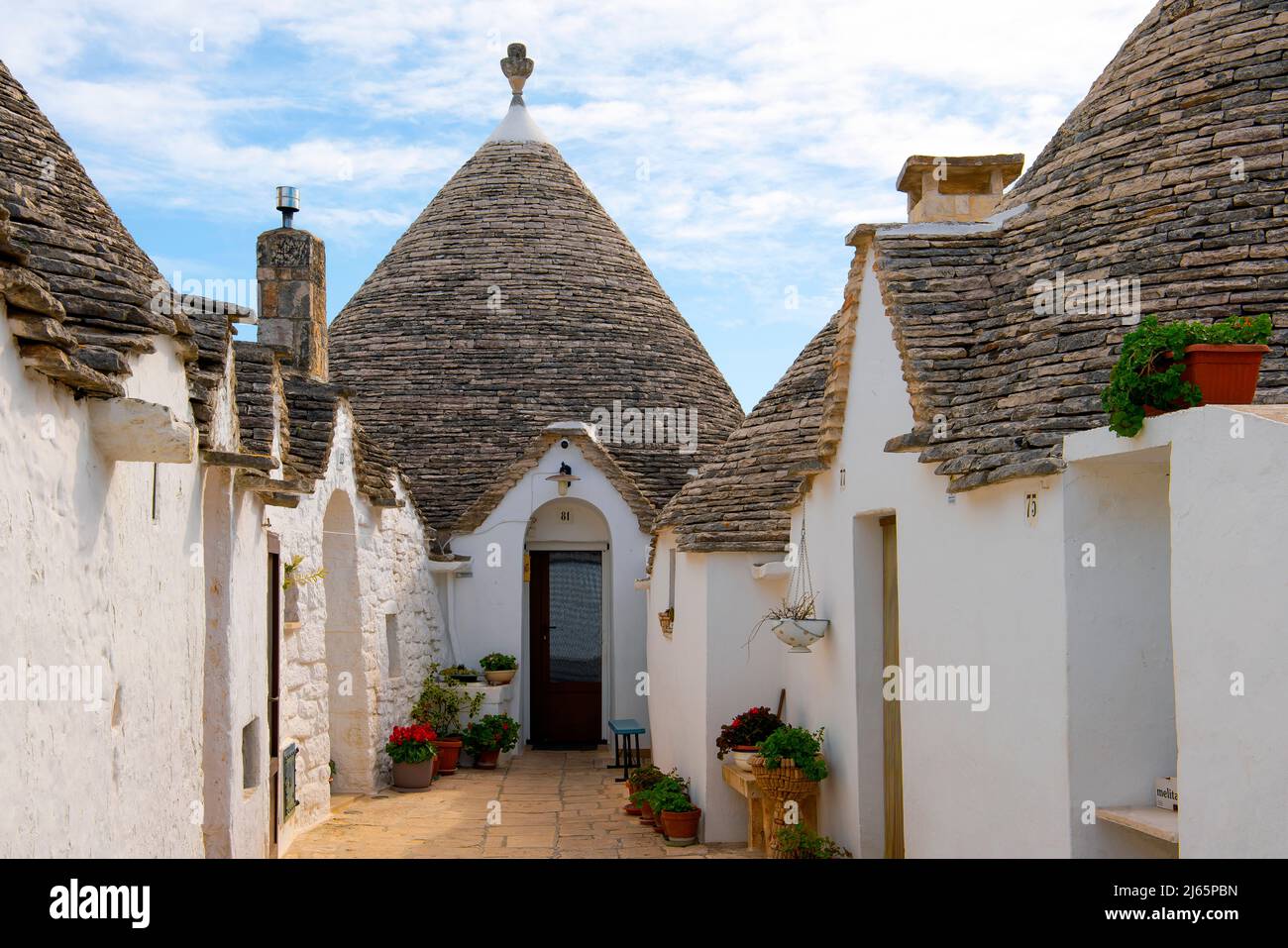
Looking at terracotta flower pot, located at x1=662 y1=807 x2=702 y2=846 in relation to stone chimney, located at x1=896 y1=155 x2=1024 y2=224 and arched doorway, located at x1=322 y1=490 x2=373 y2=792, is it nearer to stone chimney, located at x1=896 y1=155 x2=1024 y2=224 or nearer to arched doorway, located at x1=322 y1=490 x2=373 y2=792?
arched doorway, located at x1=322 y1=490 x2=373 y2=792

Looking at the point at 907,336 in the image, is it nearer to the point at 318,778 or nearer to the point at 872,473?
the point at 872,473

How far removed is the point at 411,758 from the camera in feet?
44.7

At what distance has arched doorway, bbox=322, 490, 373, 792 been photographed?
12836 mm

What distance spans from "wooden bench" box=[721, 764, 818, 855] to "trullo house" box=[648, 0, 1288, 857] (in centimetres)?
17

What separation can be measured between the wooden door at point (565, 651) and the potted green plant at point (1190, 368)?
12584mm

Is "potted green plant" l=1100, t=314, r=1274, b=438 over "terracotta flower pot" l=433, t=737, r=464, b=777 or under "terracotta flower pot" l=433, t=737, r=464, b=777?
over

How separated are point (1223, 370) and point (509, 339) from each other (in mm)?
14383

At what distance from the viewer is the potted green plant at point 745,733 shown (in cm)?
1052

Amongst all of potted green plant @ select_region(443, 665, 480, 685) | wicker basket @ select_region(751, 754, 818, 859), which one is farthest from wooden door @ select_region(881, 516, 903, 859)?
potted green plant @ select_region(443, 665, 480, 685)

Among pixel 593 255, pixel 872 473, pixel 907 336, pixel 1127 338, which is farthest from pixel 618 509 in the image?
pixel 1127 338

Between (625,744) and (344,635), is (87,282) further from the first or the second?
(625,744)

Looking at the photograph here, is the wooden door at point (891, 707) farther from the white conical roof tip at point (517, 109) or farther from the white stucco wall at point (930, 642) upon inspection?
the white conical roof tip at point (517, 109)

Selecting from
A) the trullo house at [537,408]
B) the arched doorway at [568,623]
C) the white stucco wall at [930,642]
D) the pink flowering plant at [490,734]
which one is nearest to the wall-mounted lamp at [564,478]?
the trullo house at [537,408]

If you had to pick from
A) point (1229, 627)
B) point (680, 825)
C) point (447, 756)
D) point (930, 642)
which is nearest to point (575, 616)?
point (447, 756)
